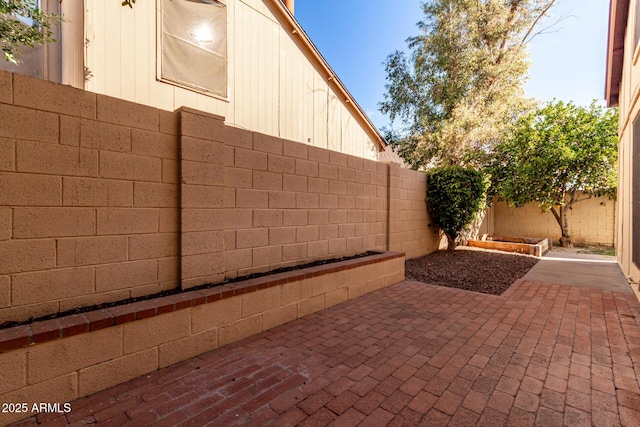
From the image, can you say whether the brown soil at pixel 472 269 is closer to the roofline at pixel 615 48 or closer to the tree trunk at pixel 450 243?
the tree trunk at pixel 450 243

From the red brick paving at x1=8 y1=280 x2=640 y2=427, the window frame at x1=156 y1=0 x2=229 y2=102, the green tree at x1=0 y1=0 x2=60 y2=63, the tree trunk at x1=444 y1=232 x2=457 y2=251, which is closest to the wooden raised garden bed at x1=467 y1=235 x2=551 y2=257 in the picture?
the tree trunk at x1=444 y1=232 x2=457 y2=251

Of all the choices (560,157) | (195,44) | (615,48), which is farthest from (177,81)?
(560,157)

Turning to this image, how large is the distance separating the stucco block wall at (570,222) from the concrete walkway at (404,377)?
8987 millimetres

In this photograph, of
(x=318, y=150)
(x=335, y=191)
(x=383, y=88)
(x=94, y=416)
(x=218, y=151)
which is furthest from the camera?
(x=383, y=88)

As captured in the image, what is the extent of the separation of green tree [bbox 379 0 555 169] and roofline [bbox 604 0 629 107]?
2437 millimetres

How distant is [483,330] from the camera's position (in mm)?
3344

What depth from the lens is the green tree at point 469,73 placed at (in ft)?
33.4

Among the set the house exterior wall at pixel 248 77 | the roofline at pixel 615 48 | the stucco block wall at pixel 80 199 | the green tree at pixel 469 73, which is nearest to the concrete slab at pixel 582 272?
the green tree at pixel 469 73

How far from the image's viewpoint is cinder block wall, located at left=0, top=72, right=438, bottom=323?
2109 millimetres

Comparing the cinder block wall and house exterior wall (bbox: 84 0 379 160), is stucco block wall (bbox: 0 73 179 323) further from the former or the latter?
house exterior wall (bbox: 84 0 379 160)

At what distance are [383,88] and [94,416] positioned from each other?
1277 cm

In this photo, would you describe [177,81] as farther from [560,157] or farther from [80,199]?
[560,157]

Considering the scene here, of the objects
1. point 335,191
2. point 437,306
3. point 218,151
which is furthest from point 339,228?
point 218,151

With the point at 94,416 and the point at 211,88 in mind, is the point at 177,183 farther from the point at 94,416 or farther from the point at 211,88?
the point at 211,88
